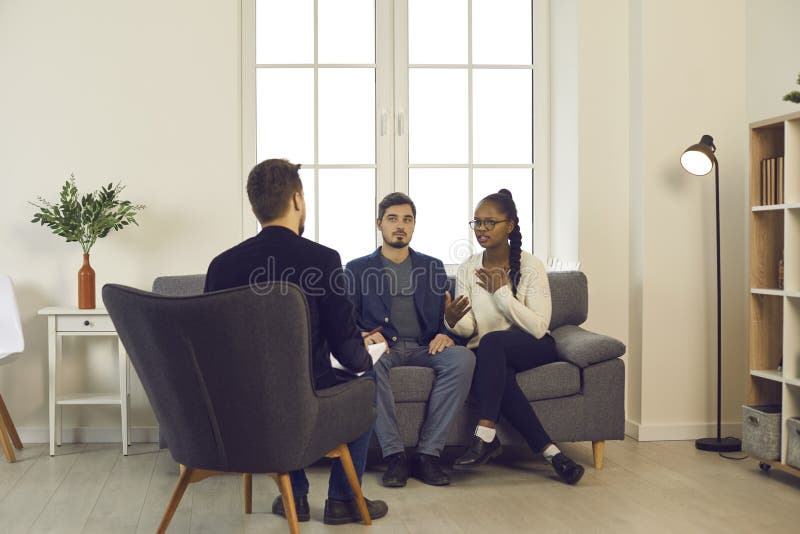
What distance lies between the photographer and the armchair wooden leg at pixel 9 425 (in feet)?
13.2

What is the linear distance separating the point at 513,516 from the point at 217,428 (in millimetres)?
1202

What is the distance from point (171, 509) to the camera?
2.52 m

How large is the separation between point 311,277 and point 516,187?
2642mm

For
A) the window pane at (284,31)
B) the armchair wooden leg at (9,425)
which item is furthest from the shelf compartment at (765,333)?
the armchair wooden leg at (9,425)

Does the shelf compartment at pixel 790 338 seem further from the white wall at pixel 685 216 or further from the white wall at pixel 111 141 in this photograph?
the white wall at pixel 111 141

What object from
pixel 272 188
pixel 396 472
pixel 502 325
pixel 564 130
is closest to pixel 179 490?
pixel 272 188

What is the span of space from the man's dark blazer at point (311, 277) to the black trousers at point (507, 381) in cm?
107

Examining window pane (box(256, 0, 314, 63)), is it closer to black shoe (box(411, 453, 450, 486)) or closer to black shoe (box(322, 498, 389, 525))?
black shoe (box(411, 453, 450, 486))

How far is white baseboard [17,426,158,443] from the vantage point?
433cm

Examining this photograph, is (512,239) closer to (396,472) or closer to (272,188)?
(396,472)

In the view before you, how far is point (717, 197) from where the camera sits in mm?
4062

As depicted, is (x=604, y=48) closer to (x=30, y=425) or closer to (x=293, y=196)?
(x=293, y=196)

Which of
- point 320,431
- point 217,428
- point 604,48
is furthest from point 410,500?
point 604,48

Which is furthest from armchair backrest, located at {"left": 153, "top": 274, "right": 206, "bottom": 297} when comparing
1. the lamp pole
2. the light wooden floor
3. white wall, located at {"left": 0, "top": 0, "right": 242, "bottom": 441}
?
the lamp pole
